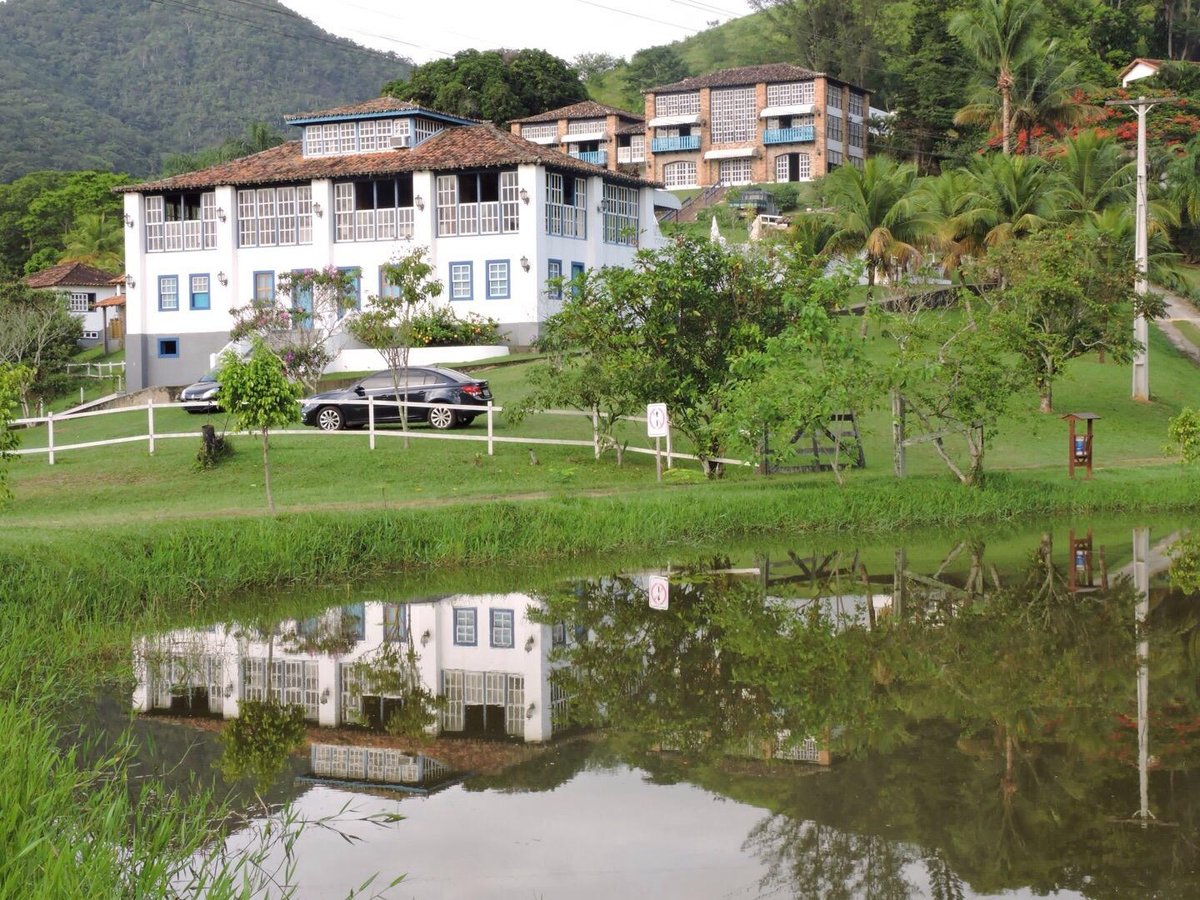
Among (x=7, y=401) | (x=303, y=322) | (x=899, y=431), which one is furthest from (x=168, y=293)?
(x=7, y=401)

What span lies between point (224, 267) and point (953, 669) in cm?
4197

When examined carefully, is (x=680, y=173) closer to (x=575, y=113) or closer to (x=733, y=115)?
(x=733, y=115)

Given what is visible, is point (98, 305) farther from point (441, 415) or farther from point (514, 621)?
point (514, 621)

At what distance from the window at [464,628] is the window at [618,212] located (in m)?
36.2

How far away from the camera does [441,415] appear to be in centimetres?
3125

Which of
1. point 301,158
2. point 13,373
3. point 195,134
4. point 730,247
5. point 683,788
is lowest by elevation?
point 683,788

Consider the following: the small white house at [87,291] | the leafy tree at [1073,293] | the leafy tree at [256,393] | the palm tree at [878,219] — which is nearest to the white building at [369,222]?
the palm tree at [878,219]

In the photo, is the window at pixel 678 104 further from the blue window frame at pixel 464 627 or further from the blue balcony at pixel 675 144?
the blue window frame at pixel 464 627

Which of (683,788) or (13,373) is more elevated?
(13,373)

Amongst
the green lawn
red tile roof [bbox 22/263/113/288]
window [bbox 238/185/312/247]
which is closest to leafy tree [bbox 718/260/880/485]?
the green lawn

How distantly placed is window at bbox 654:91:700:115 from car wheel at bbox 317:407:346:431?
57.2 m

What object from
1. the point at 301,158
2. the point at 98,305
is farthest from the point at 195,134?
the point at 301,158

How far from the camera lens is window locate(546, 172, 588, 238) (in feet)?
156

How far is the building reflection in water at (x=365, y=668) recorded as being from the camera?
11.2 metres
